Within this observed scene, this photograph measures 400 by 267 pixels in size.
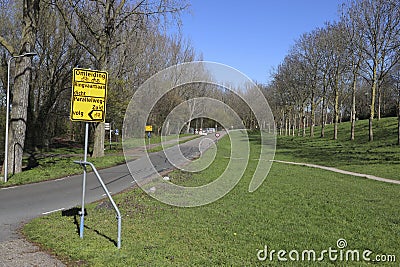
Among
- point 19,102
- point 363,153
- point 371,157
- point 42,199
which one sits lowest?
point 42,199

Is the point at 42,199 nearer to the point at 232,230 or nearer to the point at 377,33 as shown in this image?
the point at 232,230

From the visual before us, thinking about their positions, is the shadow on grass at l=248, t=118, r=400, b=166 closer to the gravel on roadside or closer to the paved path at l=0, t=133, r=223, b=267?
the paved path at l=0, t=133, r=223, b=267

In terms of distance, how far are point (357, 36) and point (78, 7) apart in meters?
26.3

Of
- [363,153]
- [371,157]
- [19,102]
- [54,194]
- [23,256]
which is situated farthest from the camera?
[363,153]

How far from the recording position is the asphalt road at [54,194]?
9.39 meters

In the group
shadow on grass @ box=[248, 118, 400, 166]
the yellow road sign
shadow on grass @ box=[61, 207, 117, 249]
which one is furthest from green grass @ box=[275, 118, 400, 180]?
the yellow road sign

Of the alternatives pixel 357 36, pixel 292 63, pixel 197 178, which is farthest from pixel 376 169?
pixel 292 63

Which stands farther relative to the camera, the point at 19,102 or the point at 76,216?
the point at 19,102

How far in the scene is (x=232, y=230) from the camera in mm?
7754

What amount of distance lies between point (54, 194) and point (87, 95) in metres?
6.81

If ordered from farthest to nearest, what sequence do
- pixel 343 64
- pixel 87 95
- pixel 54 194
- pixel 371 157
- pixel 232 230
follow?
pixel 343 64, pixel 371 157, pixel 54 194, pixel 232 230, pixel 87 95

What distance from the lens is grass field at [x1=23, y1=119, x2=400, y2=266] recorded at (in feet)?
20.2

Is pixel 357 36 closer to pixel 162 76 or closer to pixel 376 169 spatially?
pixel 376 169

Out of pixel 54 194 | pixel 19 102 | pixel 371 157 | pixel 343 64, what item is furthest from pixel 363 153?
pixel 19 102
